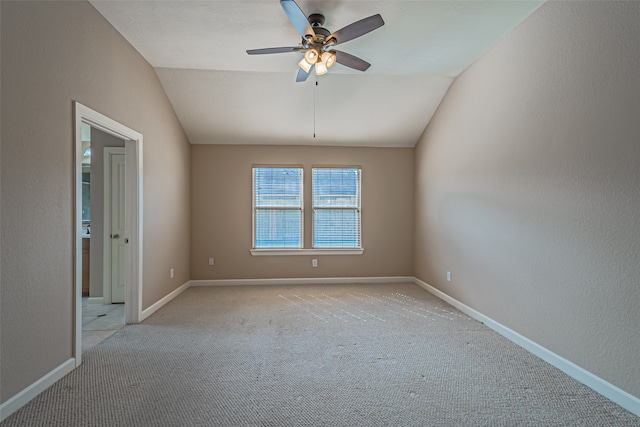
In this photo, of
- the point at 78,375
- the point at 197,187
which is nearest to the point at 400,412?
the point at 78,375

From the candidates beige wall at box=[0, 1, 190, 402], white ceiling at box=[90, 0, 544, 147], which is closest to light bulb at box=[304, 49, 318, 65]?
white ceiling at box=[90, 0, 544, 147]

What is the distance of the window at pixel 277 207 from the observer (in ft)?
16.9

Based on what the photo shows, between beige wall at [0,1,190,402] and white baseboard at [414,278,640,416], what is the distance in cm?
368

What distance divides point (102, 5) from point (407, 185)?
4.47 m

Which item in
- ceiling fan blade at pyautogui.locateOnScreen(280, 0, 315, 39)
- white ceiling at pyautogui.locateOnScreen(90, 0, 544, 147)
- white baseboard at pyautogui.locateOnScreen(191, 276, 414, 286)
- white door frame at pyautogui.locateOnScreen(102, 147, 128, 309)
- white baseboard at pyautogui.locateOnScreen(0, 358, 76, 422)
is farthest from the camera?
white baseboard at pyautogui.locateOnScreen(191, 276, 414, 286)

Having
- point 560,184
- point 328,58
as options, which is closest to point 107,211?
point 328,58

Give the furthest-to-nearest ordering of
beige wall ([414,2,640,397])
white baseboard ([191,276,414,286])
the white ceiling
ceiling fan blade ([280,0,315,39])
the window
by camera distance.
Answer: the window → white baseboard ([191,276,414,286]) → the white ceiling → ceiling fan blade ([280,0,315,39]) → beige wall ([414,2,640,397])

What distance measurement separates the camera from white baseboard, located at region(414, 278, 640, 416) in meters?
1.88

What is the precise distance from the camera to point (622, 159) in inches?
75.9

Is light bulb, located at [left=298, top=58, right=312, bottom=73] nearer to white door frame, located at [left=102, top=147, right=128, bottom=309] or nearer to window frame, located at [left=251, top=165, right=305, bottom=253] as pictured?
window frame, located at [left=251, top=165, right=305, bottom=253]

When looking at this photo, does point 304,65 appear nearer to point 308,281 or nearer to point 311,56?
point 311,56

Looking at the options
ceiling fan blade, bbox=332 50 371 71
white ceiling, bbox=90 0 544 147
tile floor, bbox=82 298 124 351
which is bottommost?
tile floor, bbox=82 298 124 351

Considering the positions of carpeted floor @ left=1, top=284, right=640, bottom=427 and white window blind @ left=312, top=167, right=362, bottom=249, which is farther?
white window blind @ left=312, top=167, right=362, bottom=249

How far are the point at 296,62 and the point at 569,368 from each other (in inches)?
148
